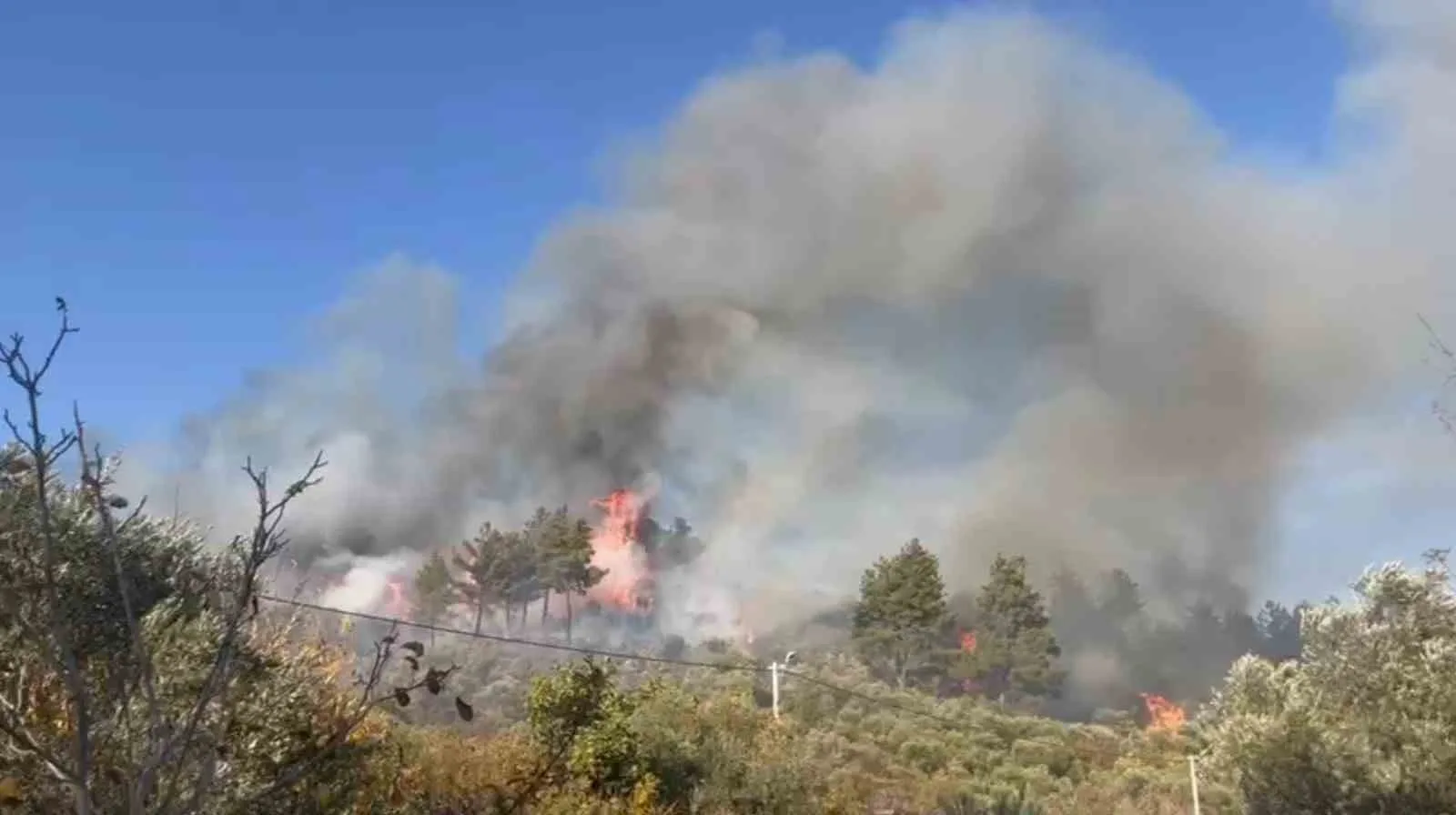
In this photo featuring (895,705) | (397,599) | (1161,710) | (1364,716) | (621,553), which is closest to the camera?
(1364,716)

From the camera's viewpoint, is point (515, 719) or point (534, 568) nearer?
point (515, 719)

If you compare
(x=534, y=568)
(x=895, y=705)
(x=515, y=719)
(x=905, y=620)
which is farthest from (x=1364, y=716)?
(x=534, y=568)

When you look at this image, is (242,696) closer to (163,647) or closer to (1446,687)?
(163,647)

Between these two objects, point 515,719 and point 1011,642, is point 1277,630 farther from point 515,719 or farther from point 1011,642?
point 515,719

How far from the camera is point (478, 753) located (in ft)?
60.6

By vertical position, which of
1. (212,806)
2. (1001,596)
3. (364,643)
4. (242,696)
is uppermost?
(1001,596)

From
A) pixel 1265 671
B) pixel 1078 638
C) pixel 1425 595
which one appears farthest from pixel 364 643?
pixel 1078 638

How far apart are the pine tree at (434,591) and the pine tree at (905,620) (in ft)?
112

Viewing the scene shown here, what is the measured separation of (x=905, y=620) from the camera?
308 feet

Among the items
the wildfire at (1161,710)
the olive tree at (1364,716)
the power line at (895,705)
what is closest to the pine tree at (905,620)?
the wildfire at (1161,710)

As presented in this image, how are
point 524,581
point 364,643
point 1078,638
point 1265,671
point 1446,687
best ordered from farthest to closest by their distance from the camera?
point 1078,638, point 524,581, point 364,643, point 1265,671, point 1446,687

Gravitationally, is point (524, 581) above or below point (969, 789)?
above

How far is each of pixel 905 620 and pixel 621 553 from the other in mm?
29433

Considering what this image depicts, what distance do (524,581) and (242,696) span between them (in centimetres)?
9249
